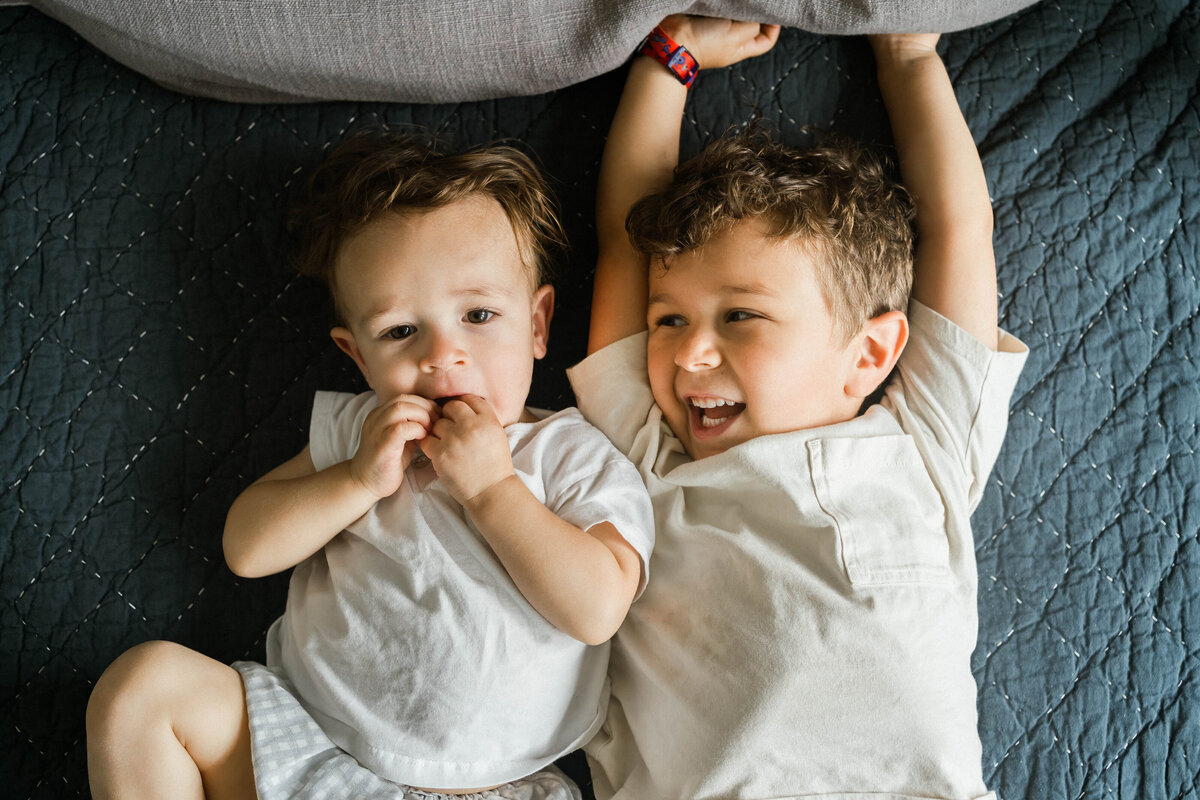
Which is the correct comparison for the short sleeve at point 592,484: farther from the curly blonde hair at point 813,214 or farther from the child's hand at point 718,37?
the child's hand at point 718,37

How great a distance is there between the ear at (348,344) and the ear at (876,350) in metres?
0.62

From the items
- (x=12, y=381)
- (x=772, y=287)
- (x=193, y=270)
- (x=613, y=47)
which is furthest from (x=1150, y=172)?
(x=12, y=381)

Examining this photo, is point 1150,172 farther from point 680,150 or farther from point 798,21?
point 680,150

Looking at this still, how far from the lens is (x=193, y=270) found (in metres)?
1.20

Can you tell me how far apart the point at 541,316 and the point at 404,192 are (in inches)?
9.3

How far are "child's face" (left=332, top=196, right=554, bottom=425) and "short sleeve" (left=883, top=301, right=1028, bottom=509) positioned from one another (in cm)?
51

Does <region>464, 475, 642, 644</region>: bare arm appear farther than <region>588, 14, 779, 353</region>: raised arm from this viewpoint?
No

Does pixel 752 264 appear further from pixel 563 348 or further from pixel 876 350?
pixel 563 348

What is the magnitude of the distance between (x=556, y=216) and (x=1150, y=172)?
2.85 ft

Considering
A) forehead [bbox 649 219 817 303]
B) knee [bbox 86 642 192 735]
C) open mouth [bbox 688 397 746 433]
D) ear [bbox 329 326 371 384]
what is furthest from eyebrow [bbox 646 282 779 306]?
knee [bbox 86 642 192 735]

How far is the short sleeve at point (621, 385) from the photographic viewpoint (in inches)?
44.7

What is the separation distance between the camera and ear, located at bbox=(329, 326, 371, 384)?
1.11m

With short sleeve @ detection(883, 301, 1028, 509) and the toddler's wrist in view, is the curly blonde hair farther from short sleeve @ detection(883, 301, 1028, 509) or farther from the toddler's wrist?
the toddler's wrist

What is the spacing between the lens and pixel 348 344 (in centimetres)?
112
